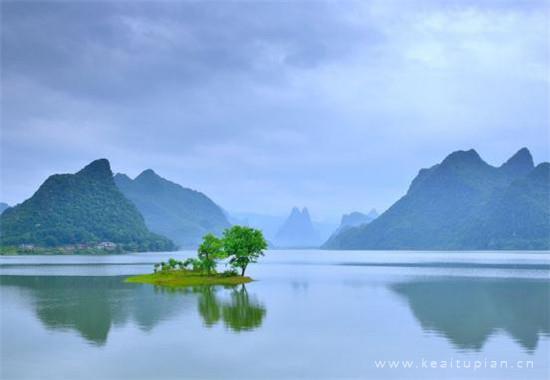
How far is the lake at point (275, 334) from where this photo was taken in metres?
39.4

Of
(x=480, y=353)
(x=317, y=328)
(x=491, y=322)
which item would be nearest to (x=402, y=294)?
(x=491, y=322)

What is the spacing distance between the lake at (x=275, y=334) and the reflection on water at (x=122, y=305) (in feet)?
0.68

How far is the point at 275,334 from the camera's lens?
5212 centimetres

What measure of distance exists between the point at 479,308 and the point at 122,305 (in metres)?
46.4

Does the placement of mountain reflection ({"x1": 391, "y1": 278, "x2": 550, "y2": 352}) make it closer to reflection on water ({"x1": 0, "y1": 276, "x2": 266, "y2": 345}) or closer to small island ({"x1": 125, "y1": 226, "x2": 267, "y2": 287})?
reflection on water ({"x1": 0, "y1": 276, "x2": 266, "y2": 345})

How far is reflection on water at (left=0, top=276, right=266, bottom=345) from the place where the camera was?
2287 inches

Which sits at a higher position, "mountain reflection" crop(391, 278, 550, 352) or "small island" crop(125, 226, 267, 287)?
"small island" crop(125, 226, 267, 287)

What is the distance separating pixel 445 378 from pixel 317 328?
20.0 metres

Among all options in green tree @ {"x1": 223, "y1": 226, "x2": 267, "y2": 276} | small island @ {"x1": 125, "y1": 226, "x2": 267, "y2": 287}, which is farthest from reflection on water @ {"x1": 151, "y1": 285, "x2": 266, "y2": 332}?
green tree @ {"x1": 223, "y1": 226, "x2": 267, "y2": 276}

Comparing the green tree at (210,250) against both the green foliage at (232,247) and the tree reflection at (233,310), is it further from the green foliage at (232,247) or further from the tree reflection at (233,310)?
the tree reflection at (233,310)

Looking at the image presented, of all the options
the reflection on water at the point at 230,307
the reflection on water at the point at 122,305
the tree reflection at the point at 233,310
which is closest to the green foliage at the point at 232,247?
the reflection on water at the point at 122,305

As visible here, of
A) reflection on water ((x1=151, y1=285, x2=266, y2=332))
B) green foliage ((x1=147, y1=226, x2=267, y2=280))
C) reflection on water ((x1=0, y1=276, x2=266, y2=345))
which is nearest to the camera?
reflection on water ((x1=0, y1=276, x2=266, y2=345))

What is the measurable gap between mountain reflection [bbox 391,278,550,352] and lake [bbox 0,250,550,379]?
0.16 meters

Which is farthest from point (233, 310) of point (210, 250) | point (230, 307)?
point (210, 250)
